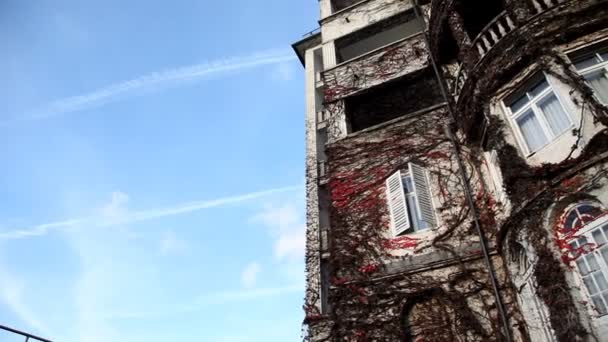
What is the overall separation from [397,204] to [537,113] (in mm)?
4201

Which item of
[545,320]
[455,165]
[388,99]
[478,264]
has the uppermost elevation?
[388,99]

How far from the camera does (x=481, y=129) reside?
1088cm

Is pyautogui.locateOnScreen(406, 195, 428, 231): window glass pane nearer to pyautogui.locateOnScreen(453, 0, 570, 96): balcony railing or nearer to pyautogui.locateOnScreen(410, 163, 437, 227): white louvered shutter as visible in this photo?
pyautogui.locateOnScreen(410, 163, 437, 227): white louvered shutter

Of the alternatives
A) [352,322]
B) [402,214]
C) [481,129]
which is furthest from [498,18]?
[352,322]

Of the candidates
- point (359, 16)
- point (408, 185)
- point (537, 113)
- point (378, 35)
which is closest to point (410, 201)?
point (408, 185)

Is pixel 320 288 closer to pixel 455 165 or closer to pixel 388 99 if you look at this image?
pixel 455 165

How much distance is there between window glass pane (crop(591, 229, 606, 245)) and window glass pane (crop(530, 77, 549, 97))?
3.26 meters

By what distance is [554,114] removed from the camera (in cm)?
866

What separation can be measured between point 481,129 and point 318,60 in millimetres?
10642

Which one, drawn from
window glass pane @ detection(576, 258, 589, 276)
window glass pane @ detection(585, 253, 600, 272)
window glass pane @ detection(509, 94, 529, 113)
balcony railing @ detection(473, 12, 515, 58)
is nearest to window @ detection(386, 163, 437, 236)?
window glass pane @ detection(509, 94, 529, 113)

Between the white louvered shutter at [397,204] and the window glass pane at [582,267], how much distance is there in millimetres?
4232

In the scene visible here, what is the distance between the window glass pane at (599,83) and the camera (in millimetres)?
8007

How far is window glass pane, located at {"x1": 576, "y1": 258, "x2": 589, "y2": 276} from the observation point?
718 cm

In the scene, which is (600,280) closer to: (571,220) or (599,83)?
(571,220)
